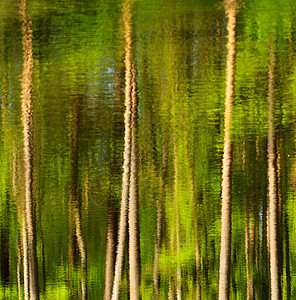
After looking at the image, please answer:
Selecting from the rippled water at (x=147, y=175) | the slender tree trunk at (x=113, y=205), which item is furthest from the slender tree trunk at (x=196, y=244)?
the slender tree trunk at (x=113, y=205)

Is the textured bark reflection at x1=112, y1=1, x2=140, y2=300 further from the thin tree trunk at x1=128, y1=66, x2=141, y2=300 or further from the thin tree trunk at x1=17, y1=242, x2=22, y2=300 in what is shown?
the thin tree trunk at x1=17, y1=242, x2=22, y2=300

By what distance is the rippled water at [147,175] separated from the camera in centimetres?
1402

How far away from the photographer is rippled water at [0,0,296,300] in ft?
46.0

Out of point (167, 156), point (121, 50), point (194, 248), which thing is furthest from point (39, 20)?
point (194, 248)

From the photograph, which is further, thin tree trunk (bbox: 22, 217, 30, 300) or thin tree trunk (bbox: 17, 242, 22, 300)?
thin tree trunk (bbox: 17, 242, 22, 300)

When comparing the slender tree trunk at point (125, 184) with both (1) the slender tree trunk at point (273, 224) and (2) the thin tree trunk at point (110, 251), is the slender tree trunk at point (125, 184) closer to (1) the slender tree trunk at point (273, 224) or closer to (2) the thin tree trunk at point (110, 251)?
(2) the thin tree trunk at point (110, 251)

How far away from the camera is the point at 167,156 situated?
16109 mm

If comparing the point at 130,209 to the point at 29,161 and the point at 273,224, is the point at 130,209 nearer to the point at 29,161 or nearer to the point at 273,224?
the point at 273,224

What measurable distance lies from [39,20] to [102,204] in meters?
19.4

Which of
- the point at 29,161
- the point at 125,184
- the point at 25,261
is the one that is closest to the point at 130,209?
the point at 125,184

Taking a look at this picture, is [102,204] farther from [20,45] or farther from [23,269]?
[20,45]

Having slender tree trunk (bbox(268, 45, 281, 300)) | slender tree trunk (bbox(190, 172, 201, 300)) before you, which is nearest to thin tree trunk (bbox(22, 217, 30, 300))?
slender tree trunk (bbox(190, 172, 201, 300))

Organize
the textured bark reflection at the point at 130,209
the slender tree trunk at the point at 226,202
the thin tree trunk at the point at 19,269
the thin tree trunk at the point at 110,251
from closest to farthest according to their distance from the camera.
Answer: the slender tree trunk at the point at 226,202 → the textured bark reflection at the point at 130,209 → the thin tree trunk at the point at 110,251 → the thin tree trunk at the point at 19,269

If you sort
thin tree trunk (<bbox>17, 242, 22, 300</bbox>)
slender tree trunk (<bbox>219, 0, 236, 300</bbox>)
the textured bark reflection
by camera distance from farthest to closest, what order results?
thin tree trunk (<bbox>17, 242, 22, 300</bbox>), the textured bark reflection, slender tree trunk (<bbox>219, 0, 236, 300</bbox>)
